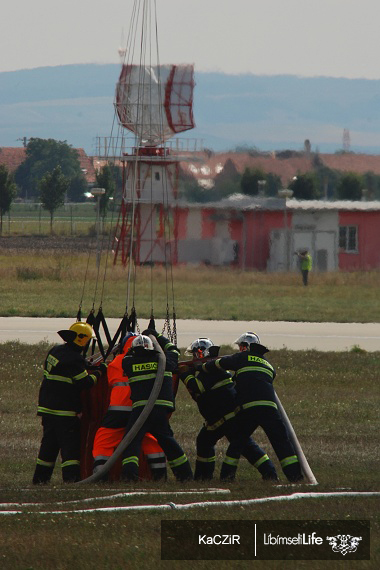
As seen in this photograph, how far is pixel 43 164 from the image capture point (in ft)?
278

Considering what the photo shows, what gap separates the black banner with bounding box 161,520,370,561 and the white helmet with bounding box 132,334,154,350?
8.91 ft

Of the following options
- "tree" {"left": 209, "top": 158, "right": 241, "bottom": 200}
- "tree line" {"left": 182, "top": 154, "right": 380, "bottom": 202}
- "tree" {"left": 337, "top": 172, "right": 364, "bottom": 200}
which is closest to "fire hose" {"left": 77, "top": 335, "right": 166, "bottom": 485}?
"tree line" {"left": 182, "top": 154, "right": 380, "bottom": 202}

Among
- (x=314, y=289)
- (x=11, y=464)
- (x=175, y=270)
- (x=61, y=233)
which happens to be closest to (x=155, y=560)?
(x=11, y=464)

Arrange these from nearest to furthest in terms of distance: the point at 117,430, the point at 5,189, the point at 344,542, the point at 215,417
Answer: the point at 344,542, the point at 117,430, the point at 215,417, the point at 5,189

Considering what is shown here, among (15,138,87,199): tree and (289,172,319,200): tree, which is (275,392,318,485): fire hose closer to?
(289,172,319,200): tree

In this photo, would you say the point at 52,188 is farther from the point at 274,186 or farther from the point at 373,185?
the point at 373,185

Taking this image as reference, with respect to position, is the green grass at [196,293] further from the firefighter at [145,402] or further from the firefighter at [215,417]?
the firefighter at [145,402]

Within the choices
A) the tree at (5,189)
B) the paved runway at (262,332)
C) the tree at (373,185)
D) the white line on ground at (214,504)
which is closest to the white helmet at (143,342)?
the white line on ground at (214,504)

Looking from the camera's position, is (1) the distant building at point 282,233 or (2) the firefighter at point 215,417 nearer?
(2) the firefighter at point 215,417

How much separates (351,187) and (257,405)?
1679 inches

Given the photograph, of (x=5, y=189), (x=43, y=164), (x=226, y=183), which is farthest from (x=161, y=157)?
(x=43, y=164)

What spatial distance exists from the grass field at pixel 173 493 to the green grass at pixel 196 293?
9.57m

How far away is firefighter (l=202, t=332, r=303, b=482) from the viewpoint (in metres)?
11.1

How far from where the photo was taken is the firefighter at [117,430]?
10.8 m
